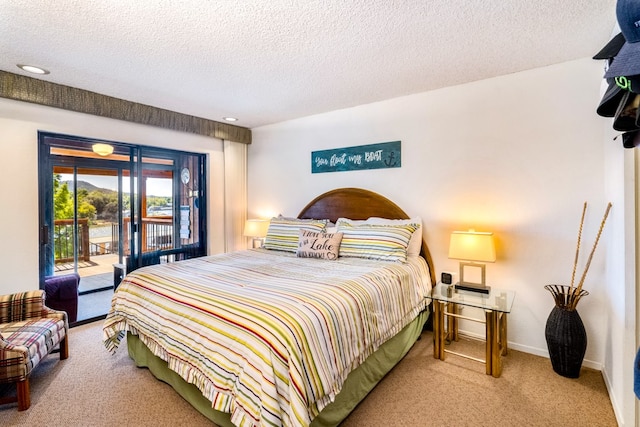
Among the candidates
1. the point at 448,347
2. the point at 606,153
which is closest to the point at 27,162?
the point at 448,347

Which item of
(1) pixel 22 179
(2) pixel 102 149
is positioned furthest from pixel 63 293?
(2) pixel 102 149

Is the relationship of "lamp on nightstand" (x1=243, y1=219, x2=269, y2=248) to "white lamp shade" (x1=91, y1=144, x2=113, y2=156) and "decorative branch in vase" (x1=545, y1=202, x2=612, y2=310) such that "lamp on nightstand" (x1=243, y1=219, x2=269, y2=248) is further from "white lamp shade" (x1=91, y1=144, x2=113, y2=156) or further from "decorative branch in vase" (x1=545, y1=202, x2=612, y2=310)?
"decorative branch in vase" (x1=545, y1=202, x2=612, y2=310)

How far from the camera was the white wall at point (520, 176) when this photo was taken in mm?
2404

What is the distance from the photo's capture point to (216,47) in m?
2.27

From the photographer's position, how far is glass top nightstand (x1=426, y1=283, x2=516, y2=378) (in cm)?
226

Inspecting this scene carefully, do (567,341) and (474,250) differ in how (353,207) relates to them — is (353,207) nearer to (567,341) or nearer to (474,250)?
(474,250)

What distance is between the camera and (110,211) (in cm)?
364

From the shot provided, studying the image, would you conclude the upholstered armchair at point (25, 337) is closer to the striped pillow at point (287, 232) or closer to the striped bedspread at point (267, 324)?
the striped bedspread at point (267, 324)

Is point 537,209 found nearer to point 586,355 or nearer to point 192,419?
point 586,355

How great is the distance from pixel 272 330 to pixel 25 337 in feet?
6.30

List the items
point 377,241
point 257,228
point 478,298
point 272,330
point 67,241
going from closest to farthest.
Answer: point 272,330
point 478,298
point 377,241
point 67,241
point 257,228

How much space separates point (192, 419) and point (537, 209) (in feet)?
9.85

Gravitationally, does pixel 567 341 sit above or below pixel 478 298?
below

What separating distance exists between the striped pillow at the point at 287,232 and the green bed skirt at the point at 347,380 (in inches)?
56.3
